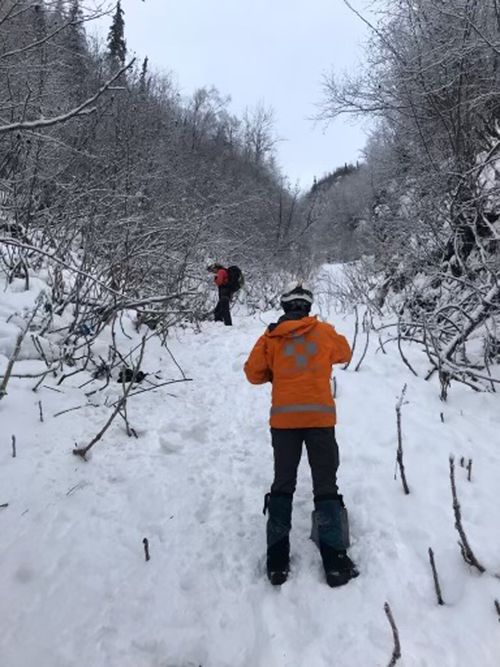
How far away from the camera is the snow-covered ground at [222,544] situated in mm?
2084

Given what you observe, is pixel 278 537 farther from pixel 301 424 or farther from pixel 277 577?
pixel 301 424

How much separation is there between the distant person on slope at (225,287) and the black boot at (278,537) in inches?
295

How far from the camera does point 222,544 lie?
9.24 feet

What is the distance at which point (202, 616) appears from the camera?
91.2 inches

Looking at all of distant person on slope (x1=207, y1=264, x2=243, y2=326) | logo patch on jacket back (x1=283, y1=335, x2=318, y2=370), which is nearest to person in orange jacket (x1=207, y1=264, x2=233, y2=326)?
distant person on slope (x1=207, y1=264, x2=243, y2=326)

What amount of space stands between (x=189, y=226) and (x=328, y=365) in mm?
8296

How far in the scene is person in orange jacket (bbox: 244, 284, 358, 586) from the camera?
2.54 metres

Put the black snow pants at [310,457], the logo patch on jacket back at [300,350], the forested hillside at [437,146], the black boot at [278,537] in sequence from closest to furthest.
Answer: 1. the black boot at [278,537]
2. the black snow pants at [310,457]
3. the logo patch on jacket back at [300,350]
4. the forested hillside at [437,146]

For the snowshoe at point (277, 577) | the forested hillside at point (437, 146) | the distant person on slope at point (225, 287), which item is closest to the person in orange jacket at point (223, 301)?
the distant person on slope at point (225, 287)

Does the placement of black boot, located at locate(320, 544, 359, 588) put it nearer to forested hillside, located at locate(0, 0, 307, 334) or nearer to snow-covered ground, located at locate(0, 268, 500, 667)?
snow-covered ground, located at locate(0, 268, 500, 667)

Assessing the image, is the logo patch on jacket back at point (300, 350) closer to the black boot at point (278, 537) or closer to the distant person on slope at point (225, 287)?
the black boot at point (278, 537)

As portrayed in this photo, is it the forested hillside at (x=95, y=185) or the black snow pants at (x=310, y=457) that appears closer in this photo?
the black snow pants at (x=310, y=457)

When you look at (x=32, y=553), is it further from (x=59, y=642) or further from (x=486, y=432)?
(x=486, y=432)

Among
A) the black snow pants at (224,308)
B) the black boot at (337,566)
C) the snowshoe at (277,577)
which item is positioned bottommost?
the snowshoe at (277,577)
